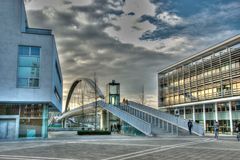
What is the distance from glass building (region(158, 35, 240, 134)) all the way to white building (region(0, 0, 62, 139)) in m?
29.5

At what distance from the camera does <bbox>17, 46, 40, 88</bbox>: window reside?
1211 inches

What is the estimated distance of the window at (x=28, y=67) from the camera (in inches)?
1211

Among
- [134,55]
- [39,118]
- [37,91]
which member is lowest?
[39,118]

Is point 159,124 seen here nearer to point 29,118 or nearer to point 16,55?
point 29,118

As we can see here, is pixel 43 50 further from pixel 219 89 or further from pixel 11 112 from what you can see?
pixel 219 89

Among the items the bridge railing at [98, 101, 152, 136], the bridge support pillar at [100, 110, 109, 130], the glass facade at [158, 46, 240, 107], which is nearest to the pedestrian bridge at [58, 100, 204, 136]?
the bridge railing at [98, 101, 152, 136]

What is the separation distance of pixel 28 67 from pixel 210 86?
34.9m

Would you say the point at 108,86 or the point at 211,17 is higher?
the point at 211,17

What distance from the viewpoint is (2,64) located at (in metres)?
30.3

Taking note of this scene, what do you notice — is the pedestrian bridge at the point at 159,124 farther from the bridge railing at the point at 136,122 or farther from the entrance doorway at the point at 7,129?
the entrance doorway at the point at 7,129

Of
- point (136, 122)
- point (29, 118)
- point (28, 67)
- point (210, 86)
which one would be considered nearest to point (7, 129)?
point (29, 118)

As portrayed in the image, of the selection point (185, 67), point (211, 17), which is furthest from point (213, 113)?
point (211, 17)

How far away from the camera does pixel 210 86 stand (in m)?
53.0

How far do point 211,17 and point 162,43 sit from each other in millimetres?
9989
